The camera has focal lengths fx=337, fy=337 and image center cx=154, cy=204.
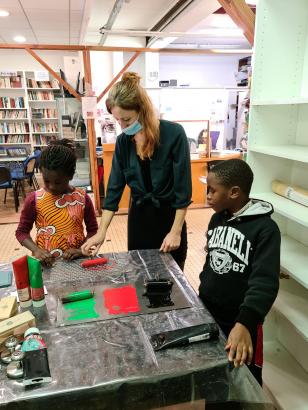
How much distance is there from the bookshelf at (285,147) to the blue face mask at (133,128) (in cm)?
57

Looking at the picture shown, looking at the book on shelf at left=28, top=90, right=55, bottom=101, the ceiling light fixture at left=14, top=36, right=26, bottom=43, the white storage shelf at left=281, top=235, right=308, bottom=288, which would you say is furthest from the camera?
the book on shelf at left=28, top=90, right=55, bottom=101

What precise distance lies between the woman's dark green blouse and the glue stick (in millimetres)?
635

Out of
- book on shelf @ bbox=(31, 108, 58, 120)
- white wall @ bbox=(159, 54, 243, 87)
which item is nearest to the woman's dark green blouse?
book on shelf @ bbox=(31, 108, 58, 120)

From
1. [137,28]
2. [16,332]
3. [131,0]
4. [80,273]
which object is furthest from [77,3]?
[16,332]

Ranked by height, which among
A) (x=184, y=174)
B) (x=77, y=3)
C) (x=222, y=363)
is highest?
(x=77, y=3)

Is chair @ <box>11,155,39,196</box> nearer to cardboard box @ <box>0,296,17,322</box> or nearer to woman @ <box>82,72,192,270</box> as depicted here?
woman @ <box>82,72,192,270</box>

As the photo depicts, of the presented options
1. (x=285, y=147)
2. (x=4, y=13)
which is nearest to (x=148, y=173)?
(x=285, y=147)

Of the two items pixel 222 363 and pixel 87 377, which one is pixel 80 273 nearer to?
pixel 87 377

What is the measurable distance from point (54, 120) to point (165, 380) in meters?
7.96

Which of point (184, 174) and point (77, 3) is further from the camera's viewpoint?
point (77, 3)

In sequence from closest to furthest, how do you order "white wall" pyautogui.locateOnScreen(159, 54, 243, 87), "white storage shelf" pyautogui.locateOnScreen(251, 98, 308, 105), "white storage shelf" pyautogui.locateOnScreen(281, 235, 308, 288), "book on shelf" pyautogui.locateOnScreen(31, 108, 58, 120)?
"white storage shelf" pyautogui.locateOnScreen(251, 98, 308, 105) < "white storage shelf" pyautogui.locateOnScreen(281, 235, 308, 288) < "book on shelf" pyautogui.locateOnScreen(31, 108, 58, 120) < "white wall" pyautogui.locateOnScreen(159, 54, 243, 87)

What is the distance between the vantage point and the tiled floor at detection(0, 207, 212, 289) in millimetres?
3172

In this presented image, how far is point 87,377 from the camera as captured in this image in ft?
2.64

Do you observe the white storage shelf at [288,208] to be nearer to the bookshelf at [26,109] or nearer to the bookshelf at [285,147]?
the bookshelf at [285,147]
